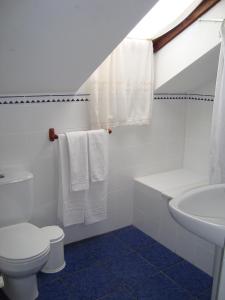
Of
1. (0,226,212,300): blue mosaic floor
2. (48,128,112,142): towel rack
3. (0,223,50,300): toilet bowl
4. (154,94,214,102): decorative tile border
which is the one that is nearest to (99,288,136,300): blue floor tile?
(0,226,212,300): blue mosaic floor

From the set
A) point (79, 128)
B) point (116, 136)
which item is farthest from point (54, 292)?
point (116, 136)

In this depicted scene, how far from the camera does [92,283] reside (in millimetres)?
2068

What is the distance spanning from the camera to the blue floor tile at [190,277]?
6.67ft

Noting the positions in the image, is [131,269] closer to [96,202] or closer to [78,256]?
[78,256]

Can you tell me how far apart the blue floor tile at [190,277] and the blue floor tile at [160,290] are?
2.4 inches

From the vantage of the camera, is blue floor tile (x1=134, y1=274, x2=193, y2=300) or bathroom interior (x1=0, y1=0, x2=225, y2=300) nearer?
bathroom interior (x1=0, y1=0, x2=225, y2=300)

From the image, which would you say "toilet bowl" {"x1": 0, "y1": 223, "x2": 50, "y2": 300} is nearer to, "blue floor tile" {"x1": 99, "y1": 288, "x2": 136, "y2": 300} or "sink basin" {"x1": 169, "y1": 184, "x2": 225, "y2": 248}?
"blue floor tile" {"x1": 99, "y1": 288, "x2": 136, "y2": 300}

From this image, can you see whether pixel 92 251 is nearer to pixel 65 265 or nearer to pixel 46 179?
pixel 65 265

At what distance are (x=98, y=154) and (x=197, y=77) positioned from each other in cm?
114

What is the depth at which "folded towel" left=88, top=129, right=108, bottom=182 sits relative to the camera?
2.30m

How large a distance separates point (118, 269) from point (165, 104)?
1.55 meters

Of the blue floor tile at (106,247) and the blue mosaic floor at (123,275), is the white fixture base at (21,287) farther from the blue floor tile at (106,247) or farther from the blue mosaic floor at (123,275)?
the blue floor tile at (106,247)

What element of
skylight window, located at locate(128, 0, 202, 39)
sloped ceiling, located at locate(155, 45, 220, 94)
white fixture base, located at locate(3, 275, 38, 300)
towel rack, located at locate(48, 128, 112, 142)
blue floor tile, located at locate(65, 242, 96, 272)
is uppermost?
skylight window, located at locate(128, 0, 202, 39)

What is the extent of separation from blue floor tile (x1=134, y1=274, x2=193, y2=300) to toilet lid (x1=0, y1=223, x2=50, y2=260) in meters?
0.74
